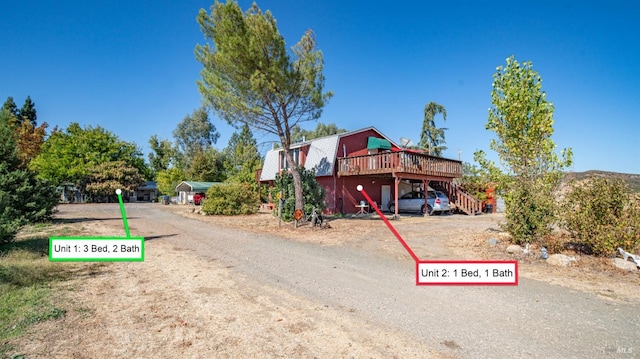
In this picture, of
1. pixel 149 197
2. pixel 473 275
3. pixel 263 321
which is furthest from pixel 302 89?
pixel 149 197

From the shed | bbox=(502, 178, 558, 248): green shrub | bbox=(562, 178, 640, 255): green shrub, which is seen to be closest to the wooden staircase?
bbox=(502, 178, 558, 248): green shrub

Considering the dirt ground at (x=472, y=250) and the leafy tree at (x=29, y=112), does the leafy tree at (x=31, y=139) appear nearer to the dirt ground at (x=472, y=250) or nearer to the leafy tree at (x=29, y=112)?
A: the leafy tree at (x=29, y=112)

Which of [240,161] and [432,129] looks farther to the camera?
[240,161]

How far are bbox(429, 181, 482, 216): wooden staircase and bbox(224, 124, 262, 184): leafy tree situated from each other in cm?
1800

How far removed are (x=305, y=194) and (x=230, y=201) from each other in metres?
8.80

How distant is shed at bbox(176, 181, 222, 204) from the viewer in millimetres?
41866

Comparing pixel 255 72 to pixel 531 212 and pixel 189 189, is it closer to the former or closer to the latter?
pixel 531 212

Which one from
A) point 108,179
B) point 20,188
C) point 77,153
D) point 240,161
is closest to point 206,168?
point 240,161

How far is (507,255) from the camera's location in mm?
8086

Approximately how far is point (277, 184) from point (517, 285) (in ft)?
42.1

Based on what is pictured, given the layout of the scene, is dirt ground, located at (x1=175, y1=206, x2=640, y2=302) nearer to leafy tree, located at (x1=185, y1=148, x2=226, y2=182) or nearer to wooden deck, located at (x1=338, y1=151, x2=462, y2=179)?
wooden deck, located at (x1=338, y1=151, x2=462, y2=179)

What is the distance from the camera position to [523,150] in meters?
9.98

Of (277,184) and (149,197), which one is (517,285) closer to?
(277,184)

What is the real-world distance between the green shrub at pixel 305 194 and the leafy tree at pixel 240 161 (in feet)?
57.0
